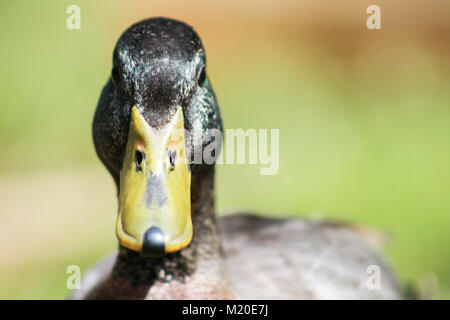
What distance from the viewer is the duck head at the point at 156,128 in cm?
197

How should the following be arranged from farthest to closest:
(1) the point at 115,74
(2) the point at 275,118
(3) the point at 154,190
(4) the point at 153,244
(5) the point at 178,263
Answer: (2) the point at 275,118 → (5) the point at 178,263 → (1) the point at 115,74 → (3) the point at 154,190 → (4) the point at 153,244

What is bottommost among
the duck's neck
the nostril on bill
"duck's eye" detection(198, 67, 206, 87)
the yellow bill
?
the duck's neck

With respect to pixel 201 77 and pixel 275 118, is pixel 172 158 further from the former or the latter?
pixel 275 118

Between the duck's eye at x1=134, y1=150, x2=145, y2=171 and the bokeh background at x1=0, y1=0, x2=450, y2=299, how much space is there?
2.19 m

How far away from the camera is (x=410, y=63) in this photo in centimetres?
655

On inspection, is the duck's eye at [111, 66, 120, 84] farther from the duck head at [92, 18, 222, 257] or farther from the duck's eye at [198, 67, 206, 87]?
the duck's eye at [198, 67, 206, 87]

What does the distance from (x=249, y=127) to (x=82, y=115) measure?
1.38 m

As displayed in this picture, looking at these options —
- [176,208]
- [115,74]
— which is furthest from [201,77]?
[176,208]

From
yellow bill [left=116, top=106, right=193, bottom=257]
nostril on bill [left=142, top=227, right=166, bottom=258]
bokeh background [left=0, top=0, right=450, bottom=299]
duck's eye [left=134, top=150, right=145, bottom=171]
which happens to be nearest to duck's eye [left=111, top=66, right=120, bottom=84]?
yellow bill [left=116, top=106, right=193, bottom=257]

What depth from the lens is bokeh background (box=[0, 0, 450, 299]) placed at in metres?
4.71

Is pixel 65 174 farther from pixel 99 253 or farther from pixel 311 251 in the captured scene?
pixel 311 251

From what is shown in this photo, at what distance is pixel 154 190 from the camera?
2.02m

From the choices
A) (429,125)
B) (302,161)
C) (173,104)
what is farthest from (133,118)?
(429,125)

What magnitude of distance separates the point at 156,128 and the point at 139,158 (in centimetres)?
11
